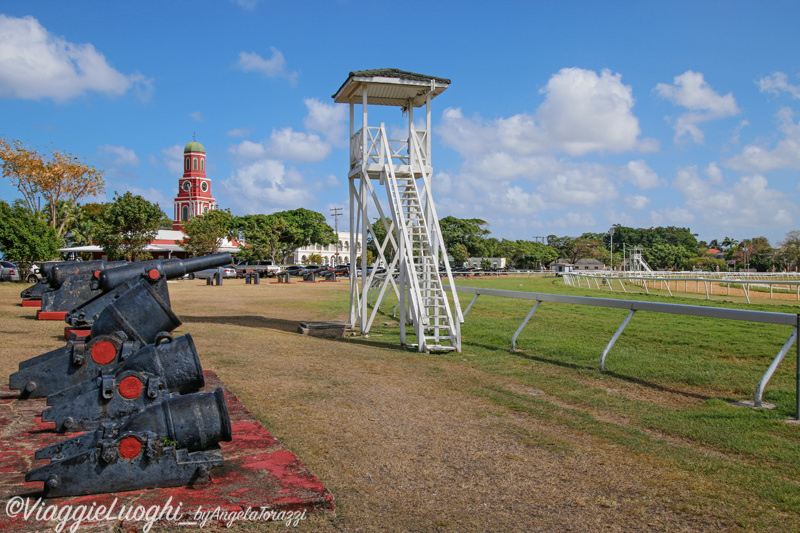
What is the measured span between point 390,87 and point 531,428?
1057cm

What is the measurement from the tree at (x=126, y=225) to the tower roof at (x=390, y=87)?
44656 mm

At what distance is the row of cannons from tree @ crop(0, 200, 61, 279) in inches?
1250

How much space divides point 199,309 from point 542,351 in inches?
527

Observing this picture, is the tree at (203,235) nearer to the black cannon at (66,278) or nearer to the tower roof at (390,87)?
the black cannon at (66,278)

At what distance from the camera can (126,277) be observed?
412 inches

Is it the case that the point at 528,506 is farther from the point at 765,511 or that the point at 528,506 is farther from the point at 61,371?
the point at 61,371

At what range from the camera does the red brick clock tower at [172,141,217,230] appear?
102m

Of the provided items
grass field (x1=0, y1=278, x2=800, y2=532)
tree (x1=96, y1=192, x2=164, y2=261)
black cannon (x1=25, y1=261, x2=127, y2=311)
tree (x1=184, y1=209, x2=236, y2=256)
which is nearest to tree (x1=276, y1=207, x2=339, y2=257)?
tree (x1=184, y1=209, x2=236, y2=256)

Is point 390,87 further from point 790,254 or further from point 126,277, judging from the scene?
point 790,254

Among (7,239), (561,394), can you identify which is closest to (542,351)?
(561,394)

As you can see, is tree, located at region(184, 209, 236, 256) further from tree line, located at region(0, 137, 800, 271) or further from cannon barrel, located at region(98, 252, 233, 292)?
cannon barrel, located at region(98, 252, 233, 292)

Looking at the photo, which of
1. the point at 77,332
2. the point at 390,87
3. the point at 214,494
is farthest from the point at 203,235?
the point at 214,494

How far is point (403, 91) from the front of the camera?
15.2m

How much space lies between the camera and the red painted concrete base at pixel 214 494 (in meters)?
3.56
